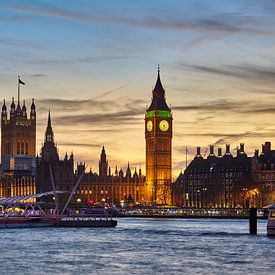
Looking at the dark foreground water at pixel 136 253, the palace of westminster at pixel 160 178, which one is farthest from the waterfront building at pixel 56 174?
the dark foreground water at pixel 136 253

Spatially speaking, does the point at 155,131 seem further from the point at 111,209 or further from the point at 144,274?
the point at 144,274

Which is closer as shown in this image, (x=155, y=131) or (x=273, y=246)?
(x=273, y=246)

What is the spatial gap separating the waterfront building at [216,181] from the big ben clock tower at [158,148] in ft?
26.2

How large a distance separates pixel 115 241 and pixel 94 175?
5096 inches

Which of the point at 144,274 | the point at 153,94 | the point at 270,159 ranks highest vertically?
the point at 153,94

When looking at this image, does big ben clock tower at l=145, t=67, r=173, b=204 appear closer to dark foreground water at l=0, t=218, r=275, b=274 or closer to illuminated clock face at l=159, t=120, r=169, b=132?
illuminated clock face at l=159, t=120, r=169, b=132

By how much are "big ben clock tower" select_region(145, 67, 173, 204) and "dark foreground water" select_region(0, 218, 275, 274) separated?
365 feet

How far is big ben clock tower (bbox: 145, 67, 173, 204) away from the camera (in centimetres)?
19012

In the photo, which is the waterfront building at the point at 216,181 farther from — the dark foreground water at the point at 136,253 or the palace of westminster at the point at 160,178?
the dark foreground water at the point at 136,253

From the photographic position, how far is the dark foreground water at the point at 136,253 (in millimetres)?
48594

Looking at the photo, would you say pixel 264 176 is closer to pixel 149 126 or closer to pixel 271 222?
pixel 149 126

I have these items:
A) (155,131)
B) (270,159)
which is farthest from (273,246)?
(155,131)

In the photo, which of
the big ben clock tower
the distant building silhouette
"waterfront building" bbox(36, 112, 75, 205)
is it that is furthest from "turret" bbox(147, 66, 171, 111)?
"waterfront building" bbox(36, 112, 75, 205)

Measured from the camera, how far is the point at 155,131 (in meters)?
192
